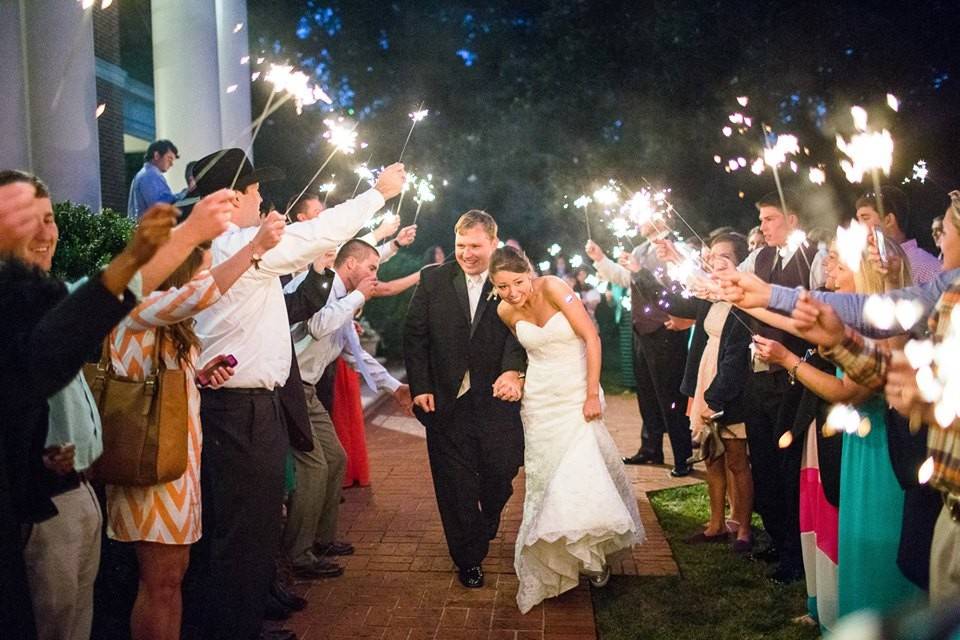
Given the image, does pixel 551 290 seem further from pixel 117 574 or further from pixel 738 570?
pixel 117 574

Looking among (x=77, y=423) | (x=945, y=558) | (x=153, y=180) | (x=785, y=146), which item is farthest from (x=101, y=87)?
(x=945, y=558)

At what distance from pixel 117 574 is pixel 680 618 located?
303 centimetres

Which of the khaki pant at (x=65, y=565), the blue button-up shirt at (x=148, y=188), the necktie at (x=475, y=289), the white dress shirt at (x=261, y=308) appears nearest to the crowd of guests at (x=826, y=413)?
the necktie at (x=475, y=289)

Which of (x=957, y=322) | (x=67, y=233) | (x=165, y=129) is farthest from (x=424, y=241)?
(x=957, y=322)

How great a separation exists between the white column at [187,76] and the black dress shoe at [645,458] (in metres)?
5.77

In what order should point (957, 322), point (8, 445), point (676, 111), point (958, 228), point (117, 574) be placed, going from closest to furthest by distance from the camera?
point (8, 445) < point (957, 322) < point (958, 228) < point (117, 574) < point (676, 111)

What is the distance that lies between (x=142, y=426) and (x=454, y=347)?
8.53 ft

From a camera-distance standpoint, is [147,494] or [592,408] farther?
[592,408]

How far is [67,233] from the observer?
15.0 feet

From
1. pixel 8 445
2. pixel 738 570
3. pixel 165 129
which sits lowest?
pixel 738 570

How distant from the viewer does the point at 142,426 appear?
127 inches

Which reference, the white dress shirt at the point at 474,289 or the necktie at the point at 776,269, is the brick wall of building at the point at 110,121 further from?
the necktie at the point at 776,269

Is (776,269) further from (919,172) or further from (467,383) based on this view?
(919,172)

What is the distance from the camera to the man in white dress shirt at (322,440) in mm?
5230
